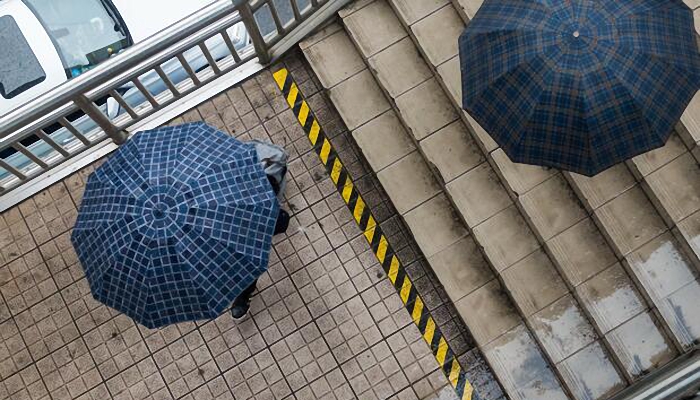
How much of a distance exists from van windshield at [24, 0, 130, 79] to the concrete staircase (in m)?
1.99

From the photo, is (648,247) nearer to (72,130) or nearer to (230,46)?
(230,46)

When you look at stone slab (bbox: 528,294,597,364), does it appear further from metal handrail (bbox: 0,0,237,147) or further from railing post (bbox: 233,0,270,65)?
metal handrail (bbox: 0,0,237,147)

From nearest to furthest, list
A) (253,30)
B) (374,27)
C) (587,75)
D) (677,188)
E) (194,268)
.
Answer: (587,75), (194,268), (677,188), (253,30), (374,27)

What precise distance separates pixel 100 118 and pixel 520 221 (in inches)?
168

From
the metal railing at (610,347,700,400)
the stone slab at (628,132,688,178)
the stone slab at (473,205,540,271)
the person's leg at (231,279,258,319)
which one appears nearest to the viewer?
the metal railing at (610,347,700,400)

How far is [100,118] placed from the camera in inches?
261

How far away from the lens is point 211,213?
17.5 feet

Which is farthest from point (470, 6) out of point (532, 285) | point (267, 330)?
point (267, 330)

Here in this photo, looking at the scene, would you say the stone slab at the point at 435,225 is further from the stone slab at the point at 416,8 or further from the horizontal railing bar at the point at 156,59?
the horizontal railing bar at the point at 156,59

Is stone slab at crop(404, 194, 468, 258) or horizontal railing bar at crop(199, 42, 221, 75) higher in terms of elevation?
horizontal railing bar at crop(199, 42, 221, 75)

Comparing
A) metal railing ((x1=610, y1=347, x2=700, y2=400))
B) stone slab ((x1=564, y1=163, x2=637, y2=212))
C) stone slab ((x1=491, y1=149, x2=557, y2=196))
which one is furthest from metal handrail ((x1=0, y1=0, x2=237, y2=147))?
metal railing ((x1=610, y1=347, x2=700, y2=400))

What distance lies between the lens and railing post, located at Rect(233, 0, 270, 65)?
620cm

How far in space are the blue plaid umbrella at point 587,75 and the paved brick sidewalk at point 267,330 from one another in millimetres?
2138

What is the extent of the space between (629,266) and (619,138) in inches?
60.9
